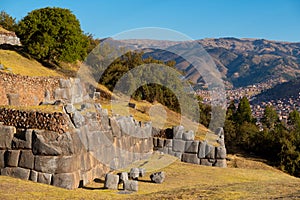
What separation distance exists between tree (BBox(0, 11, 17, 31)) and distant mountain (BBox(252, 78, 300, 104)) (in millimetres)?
126941

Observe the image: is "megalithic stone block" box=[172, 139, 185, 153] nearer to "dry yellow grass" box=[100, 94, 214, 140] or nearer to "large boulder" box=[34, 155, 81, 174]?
"dry yellow grass" box=[100, 94, 214, 140]

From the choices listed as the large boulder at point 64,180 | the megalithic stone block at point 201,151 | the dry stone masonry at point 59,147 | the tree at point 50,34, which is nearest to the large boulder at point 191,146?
the megalithic stone block at point 201,151

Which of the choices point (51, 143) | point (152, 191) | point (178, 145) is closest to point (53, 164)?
point (51, 143)

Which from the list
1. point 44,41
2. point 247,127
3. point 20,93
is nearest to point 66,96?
point 20,93

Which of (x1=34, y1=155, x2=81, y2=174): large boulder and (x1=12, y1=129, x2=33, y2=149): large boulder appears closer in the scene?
(x1=34, y1=155, x2=81, y2=174): large boulder

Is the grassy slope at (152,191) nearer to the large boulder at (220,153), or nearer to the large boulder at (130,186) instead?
the large boulder at (130,186)

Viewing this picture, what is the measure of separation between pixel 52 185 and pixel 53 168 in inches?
25.3

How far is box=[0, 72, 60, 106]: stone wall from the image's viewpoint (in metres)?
26.6

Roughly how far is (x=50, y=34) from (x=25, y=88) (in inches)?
695

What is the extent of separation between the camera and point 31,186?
14.4m

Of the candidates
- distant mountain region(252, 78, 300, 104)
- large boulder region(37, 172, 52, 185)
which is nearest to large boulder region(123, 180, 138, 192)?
large boulder region(37, 172, 52, 185)

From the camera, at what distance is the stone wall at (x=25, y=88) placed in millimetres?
26578

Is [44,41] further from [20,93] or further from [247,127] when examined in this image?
[247,127]

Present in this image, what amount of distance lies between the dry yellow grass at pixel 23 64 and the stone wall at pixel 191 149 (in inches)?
657
